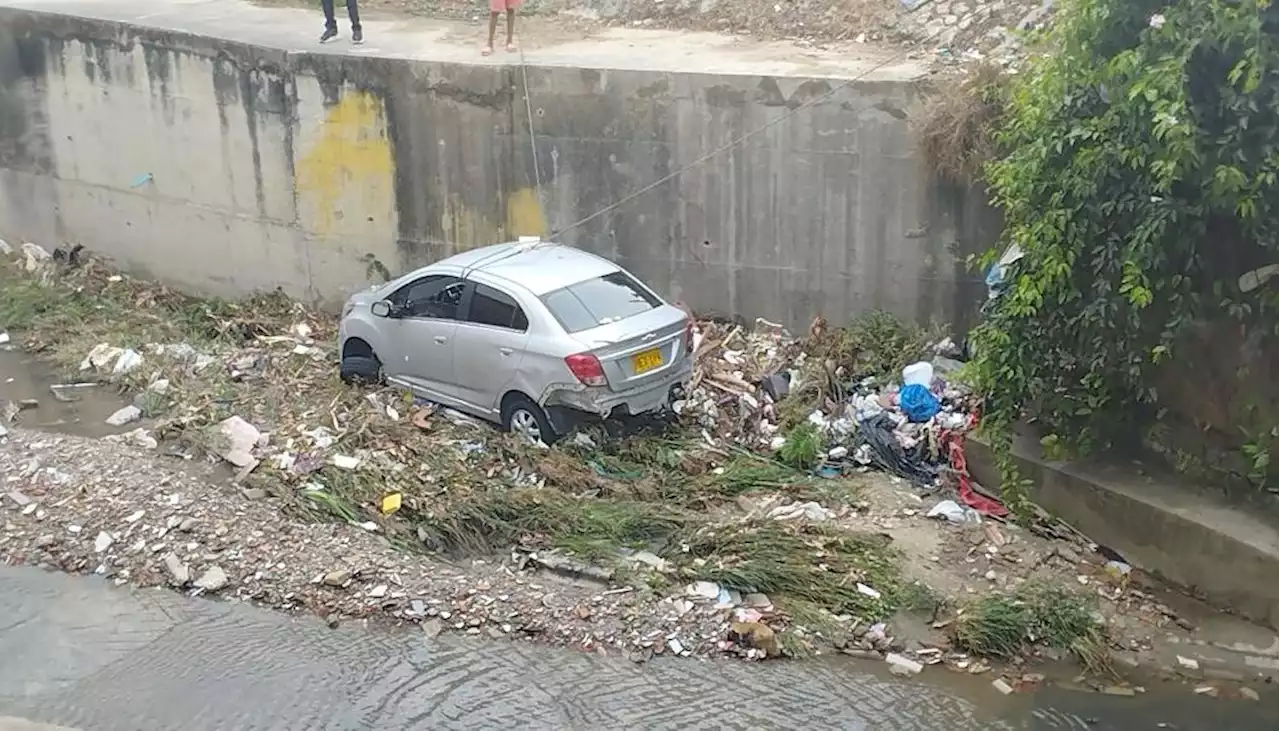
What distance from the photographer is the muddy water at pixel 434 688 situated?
7191 mm

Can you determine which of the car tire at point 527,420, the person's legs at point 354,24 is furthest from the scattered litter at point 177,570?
the person's legs at point 354,24

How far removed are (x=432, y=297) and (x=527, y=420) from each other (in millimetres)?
1561

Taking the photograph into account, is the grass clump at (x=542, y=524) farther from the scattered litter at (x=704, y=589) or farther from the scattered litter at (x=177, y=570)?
the scattered litter at (x=177, y=570)

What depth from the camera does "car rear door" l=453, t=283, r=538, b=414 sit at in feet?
34.4

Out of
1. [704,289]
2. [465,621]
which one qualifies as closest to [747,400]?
[704,289]

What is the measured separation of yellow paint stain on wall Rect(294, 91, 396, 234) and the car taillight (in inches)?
209

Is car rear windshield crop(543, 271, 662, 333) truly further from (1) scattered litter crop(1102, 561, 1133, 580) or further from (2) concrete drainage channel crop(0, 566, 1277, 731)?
(1) scattered litter crop(1102, 561, 1133, 580)

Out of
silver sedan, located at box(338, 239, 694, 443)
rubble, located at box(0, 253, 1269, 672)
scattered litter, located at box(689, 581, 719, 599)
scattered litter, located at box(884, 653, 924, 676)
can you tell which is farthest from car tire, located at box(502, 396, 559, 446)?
scattered litter, located at box(884, 653, 924, 676)

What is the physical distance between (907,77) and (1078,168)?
4.22 meters

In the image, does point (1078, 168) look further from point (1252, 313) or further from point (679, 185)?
point (679, 185)

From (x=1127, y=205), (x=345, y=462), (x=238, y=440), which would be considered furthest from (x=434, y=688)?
(x=1127, y=205)

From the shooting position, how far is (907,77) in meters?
12.2

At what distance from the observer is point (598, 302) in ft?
34.7

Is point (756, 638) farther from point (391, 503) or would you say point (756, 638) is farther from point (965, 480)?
point (391, 503)
